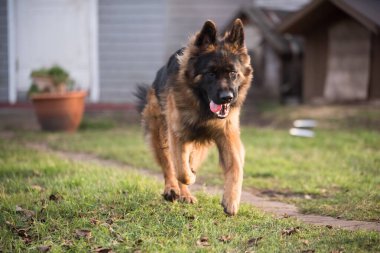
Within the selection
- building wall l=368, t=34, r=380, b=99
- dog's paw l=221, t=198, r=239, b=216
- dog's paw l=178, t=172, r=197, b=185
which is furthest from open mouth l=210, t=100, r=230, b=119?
building wall l=368, t=34, r=380, b=99

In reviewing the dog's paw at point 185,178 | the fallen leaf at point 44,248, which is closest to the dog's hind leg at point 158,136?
the dog's paw at point 185,178

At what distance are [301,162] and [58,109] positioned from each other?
18.1 feet

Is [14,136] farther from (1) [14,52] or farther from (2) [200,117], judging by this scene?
(2) [200,117]

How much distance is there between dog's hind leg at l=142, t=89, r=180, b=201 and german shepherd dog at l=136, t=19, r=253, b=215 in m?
0.12

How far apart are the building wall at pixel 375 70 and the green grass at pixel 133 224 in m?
8.74

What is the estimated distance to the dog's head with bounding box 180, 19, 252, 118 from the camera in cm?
506

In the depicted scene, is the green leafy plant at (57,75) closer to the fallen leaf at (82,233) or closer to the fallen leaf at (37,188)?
the fallen leaf at (37,188)

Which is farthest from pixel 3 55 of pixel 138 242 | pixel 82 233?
pixel 138 242

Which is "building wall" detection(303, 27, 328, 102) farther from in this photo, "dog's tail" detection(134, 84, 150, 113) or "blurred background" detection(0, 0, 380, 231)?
"dog's tail" detection(134, 84, 150, 113)

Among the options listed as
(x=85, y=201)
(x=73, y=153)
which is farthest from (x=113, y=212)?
(x=73, y=153)

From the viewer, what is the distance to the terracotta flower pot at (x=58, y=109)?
38.1 feet

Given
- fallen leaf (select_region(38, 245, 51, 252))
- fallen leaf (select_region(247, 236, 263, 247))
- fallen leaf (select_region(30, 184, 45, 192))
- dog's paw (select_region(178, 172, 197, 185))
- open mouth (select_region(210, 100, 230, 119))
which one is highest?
open mouth (select_region(210, 100, 230, 119))

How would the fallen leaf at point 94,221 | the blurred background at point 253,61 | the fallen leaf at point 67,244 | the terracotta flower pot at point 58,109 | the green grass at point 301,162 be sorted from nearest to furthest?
the fallen leaf at point 67,244
the fallen leaf at point 94,221
the green grass at point 301,162
the blurred background at point 253,61
the terracotta flower pot at point 58,109

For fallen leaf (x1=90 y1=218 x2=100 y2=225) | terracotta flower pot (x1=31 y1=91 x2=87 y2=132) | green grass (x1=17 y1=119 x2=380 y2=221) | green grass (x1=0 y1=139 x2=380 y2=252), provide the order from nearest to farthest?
green grass (x1=0 y1=139 x2=380 y2=252), fallen leaf (x1=90 y1=218 x2=100 y2=225), green grass (x1=17 y1=119 x2=380 y2=221), terracotta flower pot (x1=31 y1=91 x2=87 y2=132)
